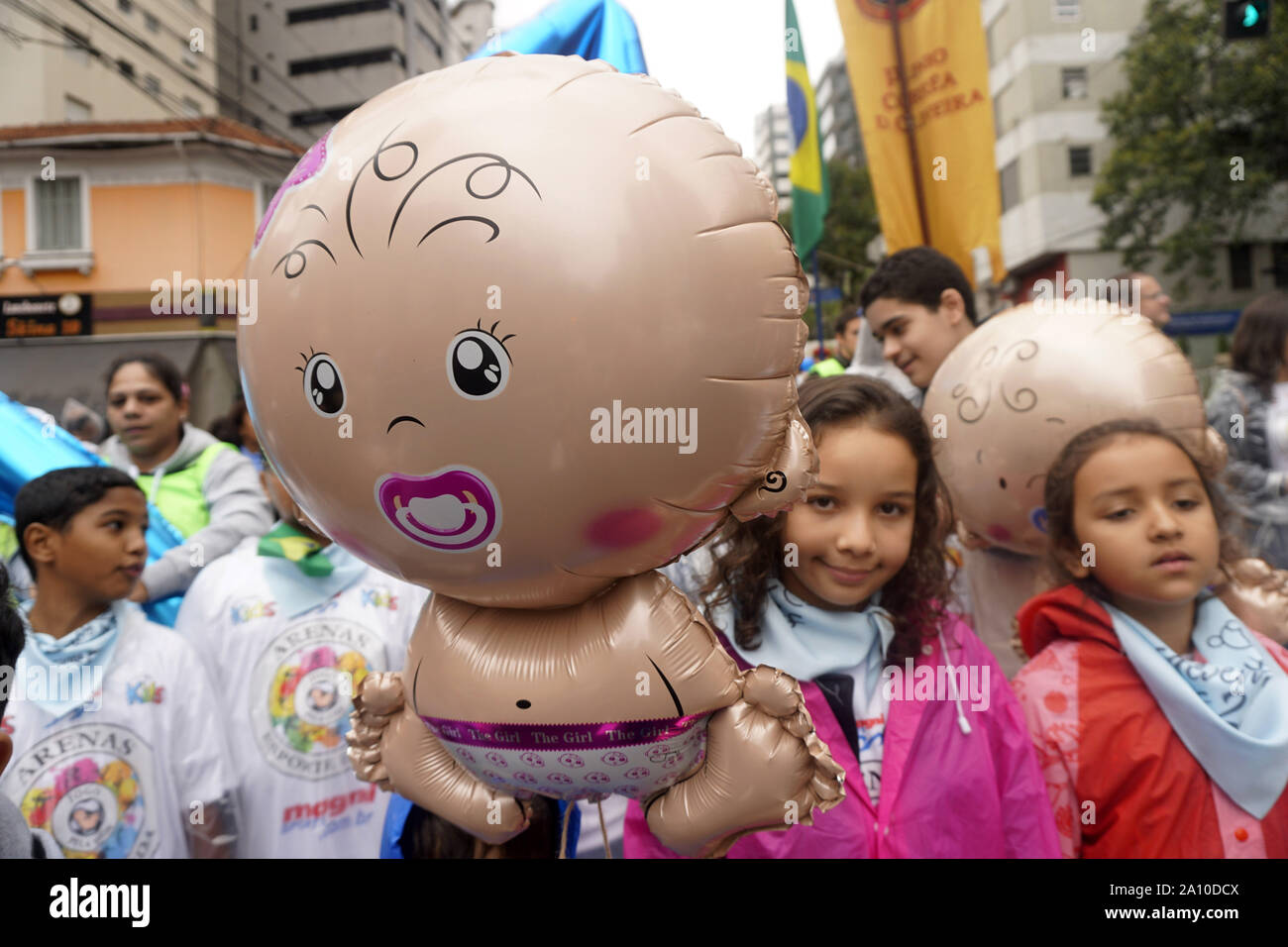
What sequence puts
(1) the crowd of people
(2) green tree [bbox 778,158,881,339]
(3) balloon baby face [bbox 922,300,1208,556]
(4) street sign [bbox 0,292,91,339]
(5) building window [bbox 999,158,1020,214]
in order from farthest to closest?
(5) building window [bbox 999,158,1020,214]
(2) green tree [bbox 778,158,881,339]
(4) street sign [bbox 0,292,91,339]
(3) balloon baby face [bbox 922,300,1208,556]
(1) the crowd of people

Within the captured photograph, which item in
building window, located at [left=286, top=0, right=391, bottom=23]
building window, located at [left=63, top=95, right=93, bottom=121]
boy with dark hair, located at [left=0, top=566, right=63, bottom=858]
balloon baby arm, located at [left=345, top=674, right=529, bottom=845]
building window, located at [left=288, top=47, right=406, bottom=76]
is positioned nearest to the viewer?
balloon baby arm, located at [left=345, top=674, right=529, bottom=845]

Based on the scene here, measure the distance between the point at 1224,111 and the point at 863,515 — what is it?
2213 centimetres

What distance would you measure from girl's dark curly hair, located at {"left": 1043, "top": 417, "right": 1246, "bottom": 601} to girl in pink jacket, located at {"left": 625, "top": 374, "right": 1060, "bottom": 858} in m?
0.39

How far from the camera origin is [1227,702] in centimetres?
192

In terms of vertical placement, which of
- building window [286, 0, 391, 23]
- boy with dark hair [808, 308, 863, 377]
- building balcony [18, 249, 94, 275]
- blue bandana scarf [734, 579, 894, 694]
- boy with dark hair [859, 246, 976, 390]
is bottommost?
blue bandana scarf [734, 579, 894, 694]

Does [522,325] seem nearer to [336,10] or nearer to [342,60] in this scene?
[336,10]

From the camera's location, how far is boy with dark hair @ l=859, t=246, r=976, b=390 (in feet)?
10.6

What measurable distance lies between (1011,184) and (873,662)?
Result: 26292mm

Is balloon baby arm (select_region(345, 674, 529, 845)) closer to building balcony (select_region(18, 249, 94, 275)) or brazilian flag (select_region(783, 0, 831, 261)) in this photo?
brazilian flag (select_region(783, 0, 831, 261))

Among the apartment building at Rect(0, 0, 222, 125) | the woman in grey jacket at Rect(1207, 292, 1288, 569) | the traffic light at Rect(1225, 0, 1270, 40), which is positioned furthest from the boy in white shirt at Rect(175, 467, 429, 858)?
the apartment building at Rect(0, 0, 222, 125)

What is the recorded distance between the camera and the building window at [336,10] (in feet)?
78.8

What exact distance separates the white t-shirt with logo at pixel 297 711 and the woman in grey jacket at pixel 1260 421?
301 centimetres

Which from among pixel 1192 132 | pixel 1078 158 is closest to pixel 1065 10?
pixel 1078 158
